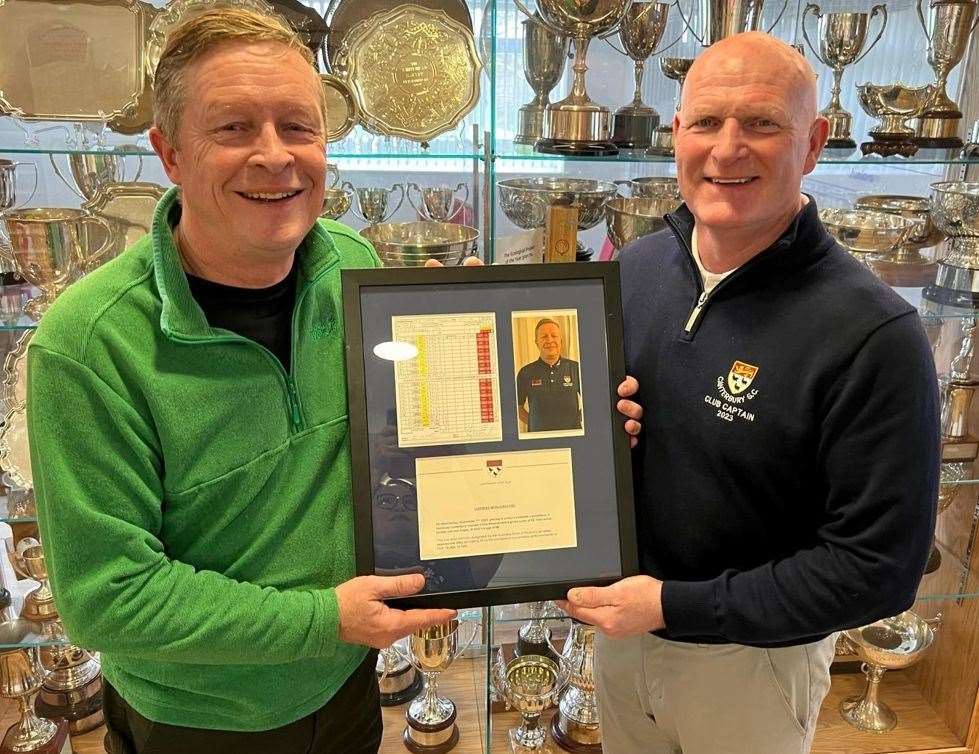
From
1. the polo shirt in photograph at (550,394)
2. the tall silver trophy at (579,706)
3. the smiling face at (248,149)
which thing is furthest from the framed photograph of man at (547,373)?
the tall silver trophy at (579,706)

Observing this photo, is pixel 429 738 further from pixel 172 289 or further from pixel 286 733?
pixel 172 289

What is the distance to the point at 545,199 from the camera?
5.56 feet

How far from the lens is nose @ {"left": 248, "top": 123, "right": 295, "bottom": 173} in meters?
1.01

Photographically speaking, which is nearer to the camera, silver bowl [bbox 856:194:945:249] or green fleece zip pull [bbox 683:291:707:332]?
green fleece zip pull [bbox 683:291:707:332]

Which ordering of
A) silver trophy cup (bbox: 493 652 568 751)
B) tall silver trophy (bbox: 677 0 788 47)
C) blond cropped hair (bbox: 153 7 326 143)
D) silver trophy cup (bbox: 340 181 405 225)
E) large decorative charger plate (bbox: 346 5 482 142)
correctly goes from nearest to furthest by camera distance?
blond cropped hair (bbox: 153 7 326 143), large decorative charger plate (bbox: 346 5 482 142), tall silver trophy (bbox: 677 0 788 47), silver trophy cup (bbox: 340 181 405 225), silver trophy cup (bbox: 493 652 568 751)


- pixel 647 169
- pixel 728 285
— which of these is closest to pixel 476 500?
pixel 728 285

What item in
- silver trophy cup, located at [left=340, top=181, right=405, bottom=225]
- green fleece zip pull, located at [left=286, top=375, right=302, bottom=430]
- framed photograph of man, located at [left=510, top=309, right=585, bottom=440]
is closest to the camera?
green fleece zip pull, located at [left=286, top=375, right=302, bottom=430]

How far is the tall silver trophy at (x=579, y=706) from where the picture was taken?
6.91ft

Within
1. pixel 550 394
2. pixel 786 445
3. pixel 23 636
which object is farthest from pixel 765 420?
pixel 23 636

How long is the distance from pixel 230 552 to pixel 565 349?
56cm

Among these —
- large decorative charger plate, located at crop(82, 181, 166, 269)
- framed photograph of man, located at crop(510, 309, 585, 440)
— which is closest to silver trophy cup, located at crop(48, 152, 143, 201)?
large decorative charger plate, located at crop(82, 181, 166, 269)

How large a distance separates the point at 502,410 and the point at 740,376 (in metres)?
0.35

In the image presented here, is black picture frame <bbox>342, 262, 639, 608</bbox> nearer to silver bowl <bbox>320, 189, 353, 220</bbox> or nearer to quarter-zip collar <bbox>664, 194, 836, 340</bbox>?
quarter-zip collar <bbox>664, 194, 836, 340</bbox>

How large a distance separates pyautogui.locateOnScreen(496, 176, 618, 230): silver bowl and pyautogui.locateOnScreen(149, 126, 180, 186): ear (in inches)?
32.0
